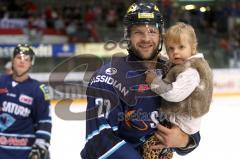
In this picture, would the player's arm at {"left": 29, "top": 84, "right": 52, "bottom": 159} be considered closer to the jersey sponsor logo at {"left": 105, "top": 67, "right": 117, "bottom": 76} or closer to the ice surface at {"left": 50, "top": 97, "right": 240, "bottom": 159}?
the jersey sponsor logo at {"left": 105, "top": 67, "right": 117, "bottom": 76}

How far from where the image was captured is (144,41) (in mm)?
1386

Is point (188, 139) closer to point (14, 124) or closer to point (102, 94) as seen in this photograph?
point (102, 94)

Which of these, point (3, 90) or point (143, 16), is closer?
point (143, 16)

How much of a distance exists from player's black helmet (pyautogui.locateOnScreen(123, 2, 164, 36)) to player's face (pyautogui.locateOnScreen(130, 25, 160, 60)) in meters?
0.02

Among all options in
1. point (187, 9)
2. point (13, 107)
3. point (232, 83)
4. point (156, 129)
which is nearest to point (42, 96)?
point (13, 107)

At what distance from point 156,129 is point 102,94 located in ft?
0.74

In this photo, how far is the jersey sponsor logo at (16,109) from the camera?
7.95ft

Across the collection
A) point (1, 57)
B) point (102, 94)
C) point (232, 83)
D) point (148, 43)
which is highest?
point (148, 43)

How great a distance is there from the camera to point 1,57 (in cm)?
882

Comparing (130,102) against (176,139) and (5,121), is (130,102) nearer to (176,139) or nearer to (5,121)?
(176,139)

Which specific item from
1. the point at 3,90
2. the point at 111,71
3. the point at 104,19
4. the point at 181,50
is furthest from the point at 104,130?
the point at 104,19

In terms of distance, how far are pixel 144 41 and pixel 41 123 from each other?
1.22 m

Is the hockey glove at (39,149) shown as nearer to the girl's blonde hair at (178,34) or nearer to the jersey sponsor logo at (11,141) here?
the jersey sponsor logo at (11,141)

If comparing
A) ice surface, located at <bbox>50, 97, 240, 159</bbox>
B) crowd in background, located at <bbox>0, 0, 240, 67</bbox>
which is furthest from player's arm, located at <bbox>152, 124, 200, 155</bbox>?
crowd in background, located at <bbox>0, 0, 240, 67</bbox>
